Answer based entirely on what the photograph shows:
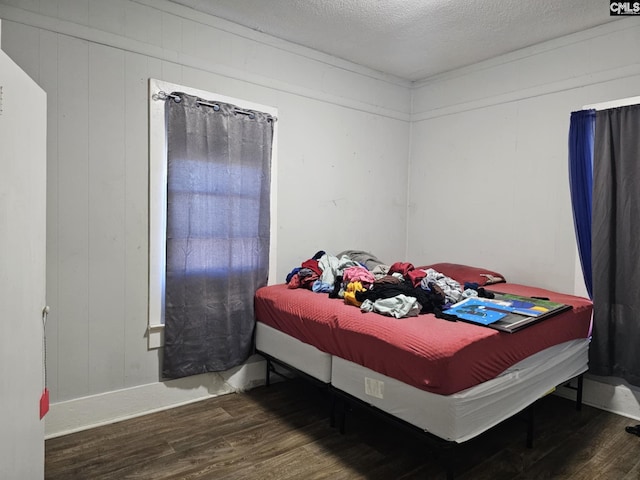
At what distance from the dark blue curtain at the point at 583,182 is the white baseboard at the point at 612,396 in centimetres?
63

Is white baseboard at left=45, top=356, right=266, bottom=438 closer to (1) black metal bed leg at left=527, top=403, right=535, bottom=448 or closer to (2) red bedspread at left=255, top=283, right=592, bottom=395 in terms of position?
(2) red bedspread at left=255, top=283, right=592, bottom=395

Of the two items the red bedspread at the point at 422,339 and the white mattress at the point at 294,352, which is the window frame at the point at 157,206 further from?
the red bedspread at the point at 422,339

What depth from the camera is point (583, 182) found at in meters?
3.03

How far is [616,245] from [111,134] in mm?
3489

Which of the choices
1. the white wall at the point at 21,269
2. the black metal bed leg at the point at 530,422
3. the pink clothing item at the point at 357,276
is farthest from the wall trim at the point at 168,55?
the black metal bed leg at the point at 530,422

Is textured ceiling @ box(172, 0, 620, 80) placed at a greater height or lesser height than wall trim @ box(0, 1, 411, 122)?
greater

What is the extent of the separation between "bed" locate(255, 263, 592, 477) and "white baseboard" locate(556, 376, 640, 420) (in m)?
0.25

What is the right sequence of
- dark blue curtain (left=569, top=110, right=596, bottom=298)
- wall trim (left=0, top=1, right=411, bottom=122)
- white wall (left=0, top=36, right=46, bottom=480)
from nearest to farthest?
white wall (left=0, top=36, right=46, bottom=480)
wall trim (left=0, top=1, right=411, bottom=122)
dark blue curtain (left=569, top=110, right=596, bottom=298)

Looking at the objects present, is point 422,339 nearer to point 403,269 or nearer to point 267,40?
point 403,269

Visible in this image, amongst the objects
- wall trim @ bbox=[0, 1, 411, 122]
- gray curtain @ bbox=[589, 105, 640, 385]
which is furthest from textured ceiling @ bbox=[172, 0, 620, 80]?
gray curtain @ bbox=[589, 105, 640, 385]

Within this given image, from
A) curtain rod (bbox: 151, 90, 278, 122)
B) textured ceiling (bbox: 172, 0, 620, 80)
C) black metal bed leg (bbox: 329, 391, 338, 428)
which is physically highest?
textured ceiling (bbox: 172, 0, 620, 80)

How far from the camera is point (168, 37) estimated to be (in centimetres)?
275

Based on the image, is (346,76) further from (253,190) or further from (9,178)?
(9,178)

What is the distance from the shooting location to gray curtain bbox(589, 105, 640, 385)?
2748 millimetres
